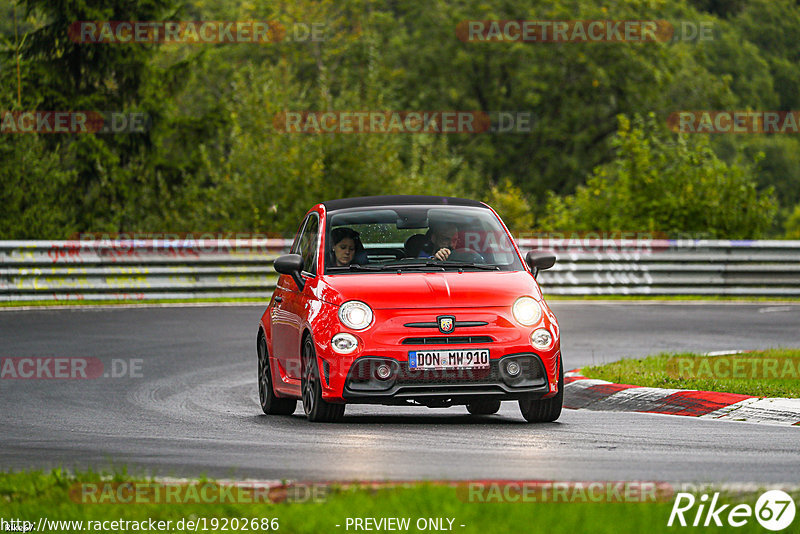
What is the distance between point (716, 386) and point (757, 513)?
619 centimetres

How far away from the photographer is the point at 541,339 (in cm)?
1042

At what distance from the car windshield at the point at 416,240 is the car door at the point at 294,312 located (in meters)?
0.27

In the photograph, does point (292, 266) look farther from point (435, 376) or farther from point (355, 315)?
point (435, 376)

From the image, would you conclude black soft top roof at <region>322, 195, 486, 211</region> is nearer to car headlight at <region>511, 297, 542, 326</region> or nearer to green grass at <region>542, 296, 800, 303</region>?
car headlight at <region>511, 297, 542, 326</region>

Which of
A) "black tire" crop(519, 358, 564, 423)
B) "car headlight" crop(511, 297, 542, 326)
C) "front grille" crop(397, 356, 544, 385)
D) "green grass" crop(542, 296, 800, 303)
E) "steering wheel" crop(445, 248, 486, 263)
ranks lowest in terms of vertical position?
"green grass" crop(542, 296, 800, 303)

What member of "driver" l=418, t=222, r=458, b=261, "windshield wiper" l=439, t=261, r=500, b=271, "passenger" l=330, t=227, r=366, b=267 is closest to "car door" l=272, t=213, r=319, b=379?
"passenger" l=330, t=227, r=366, b=267

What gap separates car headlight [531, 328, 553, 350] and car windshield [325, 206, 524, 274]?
0.81 m

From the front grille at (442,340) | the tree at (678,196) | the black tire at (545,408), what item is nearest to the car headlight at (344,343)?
the front grille at (442,340)

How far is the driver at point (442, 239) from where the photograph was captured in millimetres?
11219

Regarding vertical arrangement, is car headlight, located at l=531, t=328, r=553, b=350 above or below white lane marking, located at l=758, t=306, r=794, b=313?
above

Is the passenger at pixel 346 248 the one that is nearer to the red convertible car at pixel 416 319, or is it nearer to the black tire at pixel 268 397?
the red convertible car at pixel 416 319

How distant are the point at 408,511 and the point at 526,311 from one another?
438 centimetres

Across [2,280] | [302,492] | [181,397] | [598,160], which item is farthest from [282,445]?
[598,160]

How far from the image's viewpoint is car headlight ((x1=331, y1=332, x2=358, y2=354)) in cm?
1023
